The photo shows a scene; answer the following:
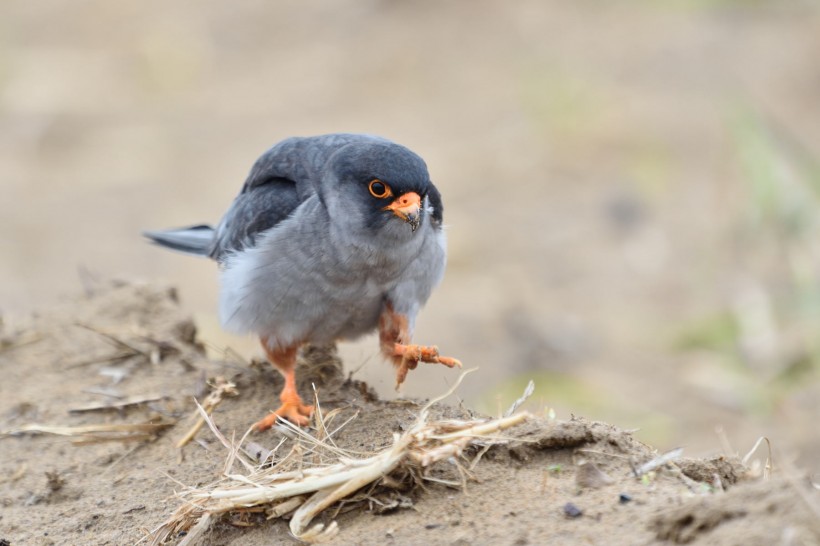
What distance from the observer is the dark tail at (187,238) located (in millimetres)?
5867

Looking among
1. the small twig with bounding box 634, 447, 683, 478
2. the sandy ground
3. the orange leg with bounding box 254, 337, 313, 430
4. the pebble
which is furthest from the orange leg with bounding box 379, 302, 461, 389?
the pebble

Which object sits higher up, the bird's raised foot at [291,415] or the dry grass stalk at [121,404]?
the bird's raised foot at [291,415]

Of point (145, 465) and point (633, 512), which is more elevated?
point (633, 512)

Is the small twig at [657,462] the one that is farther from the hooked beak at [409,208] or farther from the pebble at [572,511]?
the hooked beak at [409,208]

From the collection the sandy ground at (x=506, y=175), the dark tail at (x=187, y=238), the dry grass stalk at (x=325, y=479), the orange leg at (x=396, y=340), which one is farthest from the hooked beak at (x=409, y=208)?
the dark tail at (x=187, y=238)

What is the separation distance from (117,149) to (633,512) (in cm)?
1072

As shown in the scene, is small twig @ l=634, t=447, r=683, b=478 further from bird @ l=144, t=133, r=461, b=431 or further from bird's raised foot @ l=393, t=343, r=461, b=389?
bird @ l=144, t=133, r=461, b=431

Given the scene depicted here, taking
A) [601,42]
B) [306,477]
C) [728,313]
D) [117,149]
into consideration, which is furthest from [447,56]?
[306,477]

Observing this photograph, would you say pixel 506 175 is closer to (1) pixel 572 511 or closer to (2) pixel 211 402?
(2) pixel 211 402

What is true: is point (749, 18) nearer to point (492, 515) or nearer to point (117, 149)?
point (117, 149)

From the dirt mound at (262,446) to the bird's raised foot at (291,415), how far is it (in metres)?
0.07

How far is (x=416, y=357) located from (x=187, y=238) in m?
2.01

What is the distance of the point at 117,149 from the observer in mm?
12820

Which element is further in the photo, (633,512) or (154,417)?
(154,417)
